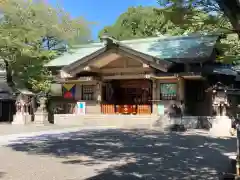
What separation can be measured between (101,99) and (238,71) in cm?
1029

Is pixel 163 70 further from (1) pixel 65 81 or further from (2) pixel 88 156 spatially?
(2) pixel 88 156

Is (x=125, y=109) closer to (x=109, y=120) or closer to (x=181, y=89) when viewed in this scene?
(x=109, y=120)

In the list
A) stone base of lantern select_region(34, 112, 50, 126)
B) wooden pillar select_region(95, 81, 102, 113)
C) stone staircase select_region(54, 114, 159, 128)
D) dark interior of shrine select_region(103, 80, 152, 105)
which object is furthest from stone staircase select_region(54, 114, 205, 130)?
dark interior of shrine select_region(103, 80, 152, 105)

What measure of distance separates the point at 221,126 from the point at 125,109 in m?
8.83

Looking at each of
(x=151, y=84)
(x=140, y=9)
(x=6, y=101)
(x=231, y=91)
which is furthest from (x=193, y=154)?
(x=140, y=9)

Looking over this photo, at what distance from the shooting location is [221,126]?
628 inches

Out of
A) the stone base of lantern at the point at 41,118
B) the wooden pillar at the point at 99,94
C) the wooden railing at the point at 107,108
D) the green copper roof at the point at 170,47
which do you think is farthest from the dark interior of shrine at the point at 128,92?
the stone base of lantern at the point at 41,118

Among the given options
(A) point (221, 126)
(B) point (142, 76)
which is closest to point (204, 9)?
(A) point (221, 126)

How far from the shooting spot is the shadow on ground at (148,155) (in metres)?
7.00

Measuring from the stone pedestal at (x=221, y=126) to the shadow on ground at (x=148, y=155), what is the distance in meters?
3.22

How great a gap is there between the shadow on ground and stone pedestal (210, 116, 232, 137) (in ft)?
10.5

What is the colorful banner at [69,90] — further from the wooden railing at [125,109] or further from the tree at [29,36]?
the wooden railing at [125,109]

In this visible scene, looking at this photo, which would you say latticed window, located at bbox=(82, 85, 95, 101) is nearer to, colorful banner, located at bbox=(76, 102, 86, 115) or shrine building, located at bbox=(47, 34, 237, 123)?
shrine building, located at bbox=(47, 34, 237, 123)

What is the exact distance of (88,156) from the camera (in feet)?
29.9
